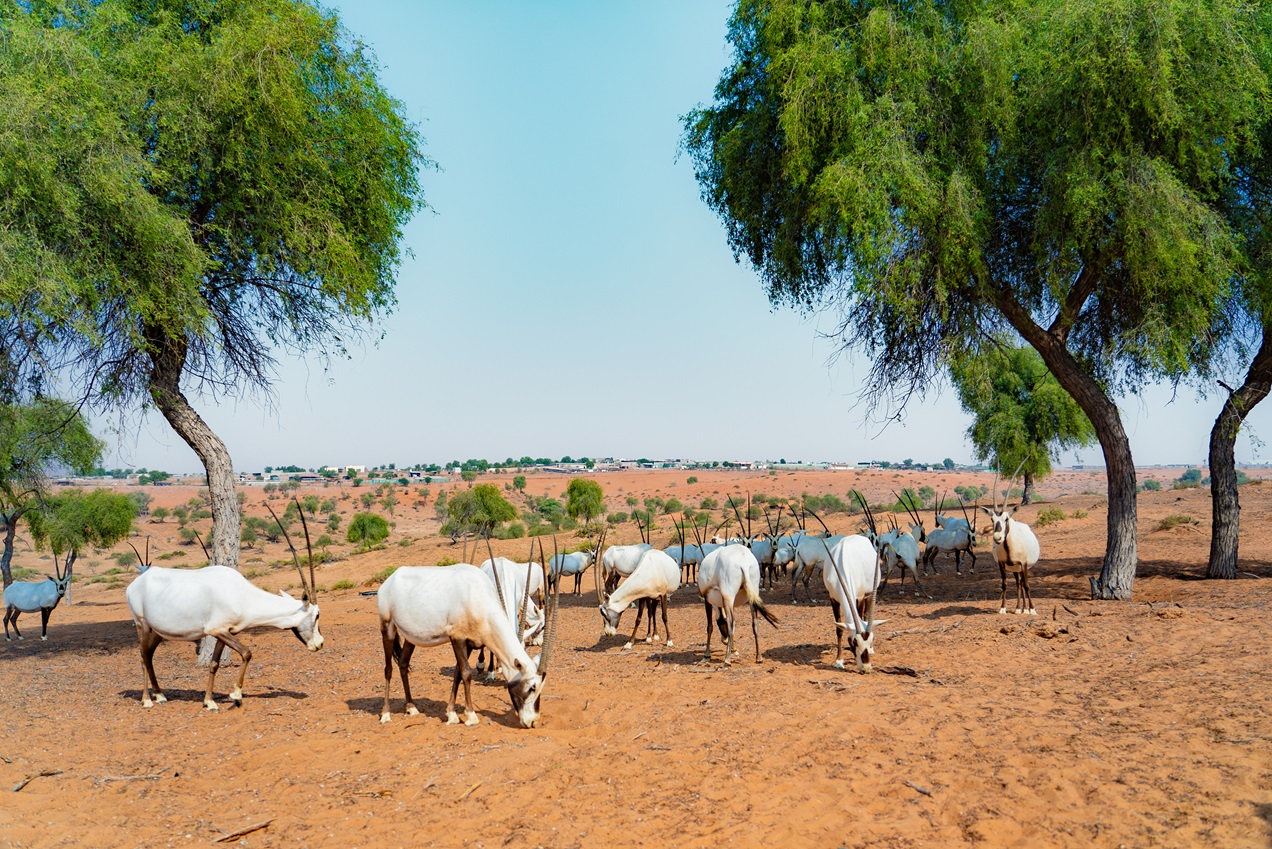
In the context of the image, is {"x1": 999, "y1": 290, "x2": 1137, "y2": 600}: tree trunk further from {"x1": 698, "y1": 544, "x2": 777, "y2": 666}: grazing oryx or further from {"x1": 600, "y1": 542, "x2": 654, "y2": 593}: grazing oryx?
{"x1": 600, "y1": 542, "x2": 654, "y2": 593}: grazing oryx

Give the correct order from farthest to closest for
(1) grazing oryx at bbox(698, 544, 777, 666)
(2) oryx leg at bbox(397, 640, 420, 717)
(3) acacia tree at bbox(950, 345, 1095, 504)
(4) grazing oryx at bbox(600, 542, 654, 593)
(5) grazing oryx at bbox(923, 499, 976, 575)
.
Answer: (3) acacia tree at bbox(950, 345, 1095, 504), (5) grazing oryx at bbox(923, 499, 976, 575), (4) grazing oryx at bbox(600, 542, 654, 593), (1) grazing oryx at bbox(698, 544, 777, 666), (2) oryx leg at bbox(397, 640, 420, 717)

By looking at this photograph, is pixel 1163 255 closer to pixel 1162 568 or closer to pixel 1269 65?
pixel 1269 65

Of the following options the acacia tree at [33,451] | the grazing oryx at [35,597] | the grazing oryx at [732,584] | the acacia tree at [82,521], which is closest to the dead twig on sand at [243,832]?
the grazing oryx at [732,584]

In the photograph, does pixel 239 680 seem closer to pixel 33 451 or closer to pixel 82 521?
pixel 33 451

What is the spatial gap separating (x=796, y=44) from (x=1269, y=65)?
7414mm

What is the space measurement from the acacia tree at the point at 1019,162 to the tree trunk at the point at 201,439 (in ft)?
34.4

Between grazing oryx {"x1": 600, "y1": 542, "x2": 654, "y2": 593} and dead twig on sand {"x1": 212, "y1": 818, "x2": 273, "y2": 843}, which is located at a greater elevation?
grazing oryx {"x1": 600, "y1": 542, "x2": 654, "y2": 593}

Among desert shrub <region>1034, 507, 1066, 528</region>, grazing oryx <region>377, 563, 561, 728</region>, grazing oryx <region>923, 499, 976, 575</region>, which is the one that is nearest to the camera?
grazing oryx <region>377, 563, 561, 728</region>

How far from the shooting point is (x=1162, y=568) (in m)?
17.5

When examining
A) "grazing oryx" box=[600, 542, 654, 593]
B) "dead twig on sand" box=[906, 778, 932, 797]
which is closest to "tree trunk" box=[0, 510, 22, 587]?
"grazing oryx" box=[600, 542, 654, 593]

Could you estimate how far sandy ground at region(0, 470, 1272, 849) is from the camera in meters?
5.73

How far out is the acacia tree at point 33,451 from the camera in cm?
1659

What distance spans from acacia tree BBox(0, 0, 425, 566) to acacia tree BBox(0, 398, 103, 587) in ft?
11.3

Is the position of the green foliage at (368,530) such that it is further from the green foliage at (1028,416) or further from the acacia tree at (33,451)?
the green foliage at (1028,416)
